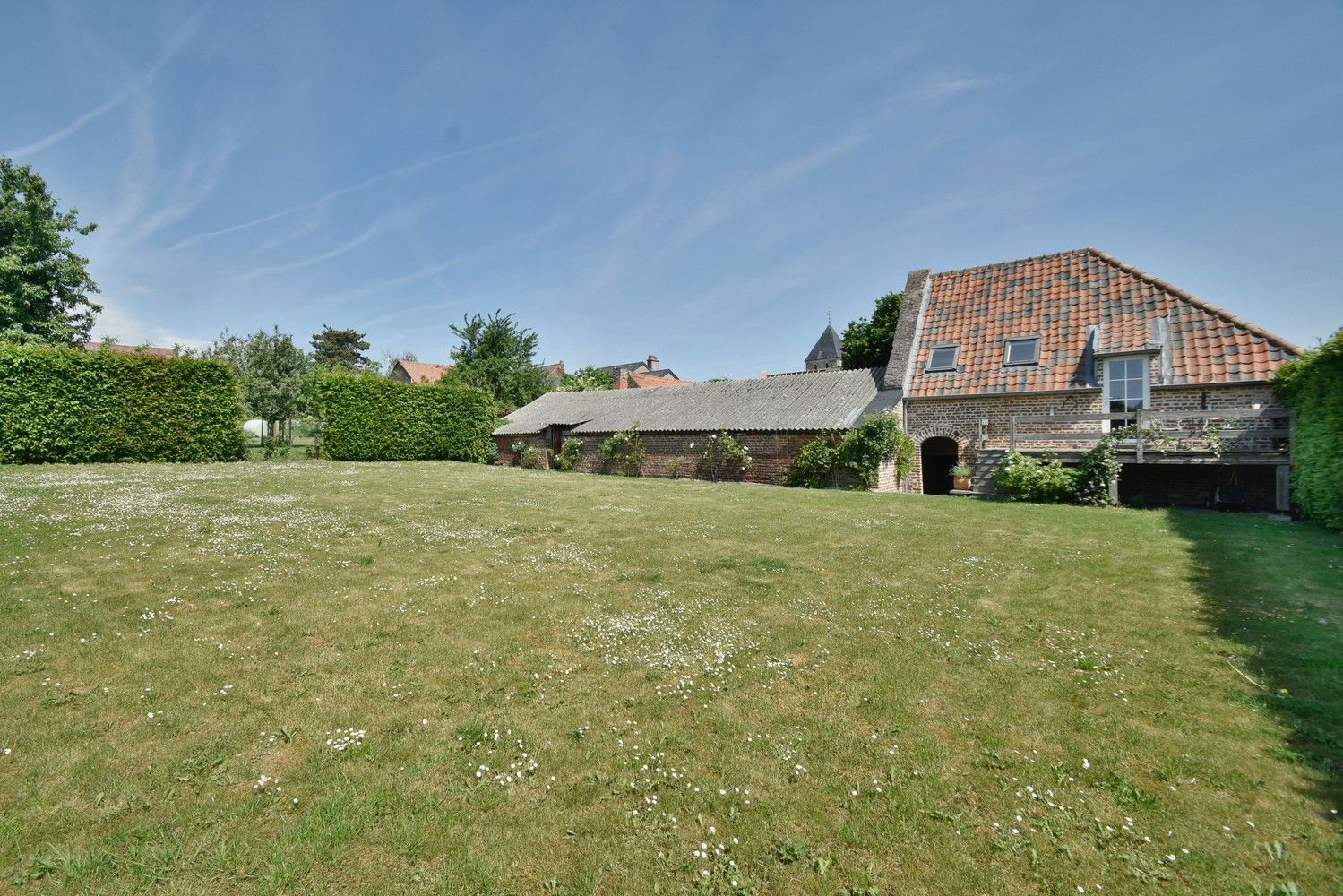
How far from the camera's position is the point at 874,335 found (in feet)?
107

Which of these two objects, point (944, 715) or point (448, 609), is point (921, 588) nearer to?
point (944, 715)

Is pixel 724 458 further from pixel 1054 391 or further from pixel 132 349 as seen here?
pixel 132 349

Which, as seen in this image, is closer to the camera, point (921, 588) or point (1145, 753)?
point (1145, 753)

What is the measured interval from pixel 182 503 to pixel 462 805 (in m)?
12.8

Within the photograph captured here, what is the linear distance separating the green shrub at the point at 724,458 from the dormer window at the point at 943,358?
788 cm

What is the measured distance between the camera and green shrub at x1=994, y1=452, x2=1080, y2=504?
16.8 meters

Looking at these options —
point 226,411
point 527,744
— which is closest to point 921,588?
point 527,744

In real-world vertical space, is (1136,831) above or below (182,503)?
below

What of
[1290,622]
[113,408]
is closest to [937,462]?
[1290,622]

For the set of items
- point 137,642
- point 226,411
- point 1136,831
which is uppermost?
point 226,411

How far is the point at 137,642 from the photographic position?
17.5 feet

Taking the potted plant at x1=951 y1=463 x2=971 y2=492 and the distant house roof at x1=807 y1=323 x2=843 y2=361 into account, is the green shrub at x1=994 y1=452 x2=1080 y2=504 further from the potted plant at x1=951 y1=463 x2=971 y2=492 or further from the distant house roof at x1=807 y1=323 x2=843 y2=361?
the distant house roof at x1=807 y1=323 x2=843 y2=361

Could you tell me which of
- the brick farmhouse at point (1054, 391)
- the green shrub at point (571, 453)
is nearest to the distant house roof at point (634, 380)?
the green shrub at point (571, 453)

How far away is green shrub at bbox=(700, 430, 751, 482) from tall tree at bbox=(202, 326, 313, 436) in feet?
91.4
